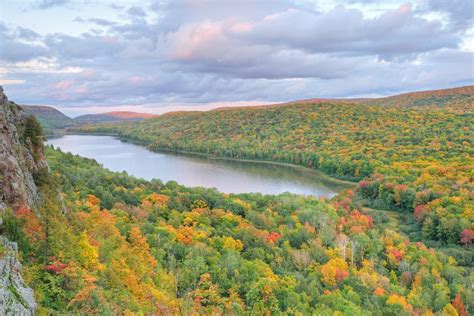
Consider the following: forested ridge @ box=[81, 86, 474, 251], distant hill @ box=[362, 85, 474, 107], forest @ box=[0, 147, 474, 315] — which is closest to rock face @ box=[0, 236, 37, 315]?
forest @ box=[0, 147, 474, 315]

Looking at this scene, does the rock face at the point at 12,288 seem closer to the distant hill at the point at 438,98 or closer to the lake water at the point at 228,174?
the lake water at the point at 228,174

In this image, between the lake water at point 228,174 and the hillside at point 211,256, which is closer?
the hillside at point 211,256

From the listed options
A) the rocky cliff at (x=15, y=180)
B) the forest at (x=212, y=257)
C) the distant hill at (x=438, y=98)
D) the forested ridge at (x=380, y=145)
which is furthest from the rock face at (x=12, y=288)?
the distant hill at (x=438, y=98)

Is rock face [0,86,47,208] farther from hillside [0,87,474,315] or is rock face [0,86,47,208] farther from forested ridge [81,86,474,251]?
forested ridge [81,86,474,251]

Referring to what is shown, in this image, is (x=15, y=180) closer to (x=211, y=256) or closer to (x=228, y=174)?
(x=211, y=256)

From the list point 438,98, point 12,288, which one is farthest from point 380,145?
point 438,98

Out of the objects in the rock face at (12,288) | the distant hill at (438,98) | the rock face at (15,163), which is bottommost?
the rock face at (12,288)
